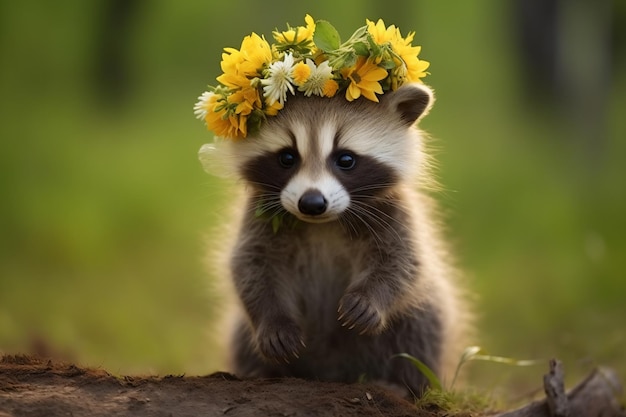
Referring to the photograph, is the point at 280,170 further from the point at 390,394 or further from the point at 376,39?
the point at 390,394

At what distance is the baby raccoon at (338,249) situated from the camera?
5.23 meters

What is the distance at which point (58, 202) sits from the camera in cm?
1157

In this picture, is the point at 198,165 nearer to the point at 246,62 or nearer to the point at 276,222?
the point at 276,222

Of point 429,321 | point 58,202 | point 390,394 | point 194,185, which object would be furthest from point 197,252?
point 390,394

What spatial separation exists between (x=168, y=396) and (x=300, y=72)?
186 centimetres

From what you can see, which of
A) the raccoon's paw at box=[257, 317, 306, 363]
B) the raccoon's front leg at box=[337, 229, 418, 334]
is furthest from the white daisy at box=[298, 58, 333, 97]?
the raccoon's paw at box=[257, 317, 306, 363]

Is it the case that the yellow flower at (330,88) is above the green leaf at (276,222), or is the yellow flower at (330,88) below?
above

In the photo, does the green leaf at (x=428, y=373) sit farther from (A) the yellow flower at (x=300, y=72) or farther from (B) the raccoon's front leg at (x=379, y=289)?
(A) the yellow flower at (x=300, y=72)

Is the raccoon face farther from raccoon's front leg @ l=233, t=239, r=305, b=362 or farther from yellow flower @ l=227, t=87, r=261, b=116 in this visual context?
raccoon's front leg @ l=233, t=239, r=305, b=362

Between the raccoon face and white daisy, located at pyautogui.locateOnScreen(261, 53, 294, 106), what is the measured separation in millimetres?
155

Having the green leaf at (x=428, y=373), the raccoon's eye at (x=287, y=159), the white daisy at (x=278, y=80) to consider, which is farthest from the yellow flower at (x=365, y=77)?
the green leaf at (x=428, y=373)

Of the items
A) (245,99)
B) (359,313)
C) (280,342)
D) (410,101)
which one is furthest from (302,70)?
(280,342)

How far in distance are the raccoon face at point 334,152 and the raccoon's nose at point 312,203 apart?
0.01 meters

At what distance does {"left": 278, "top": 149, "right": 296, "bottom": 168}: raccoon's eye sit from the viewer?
17.2 ft
